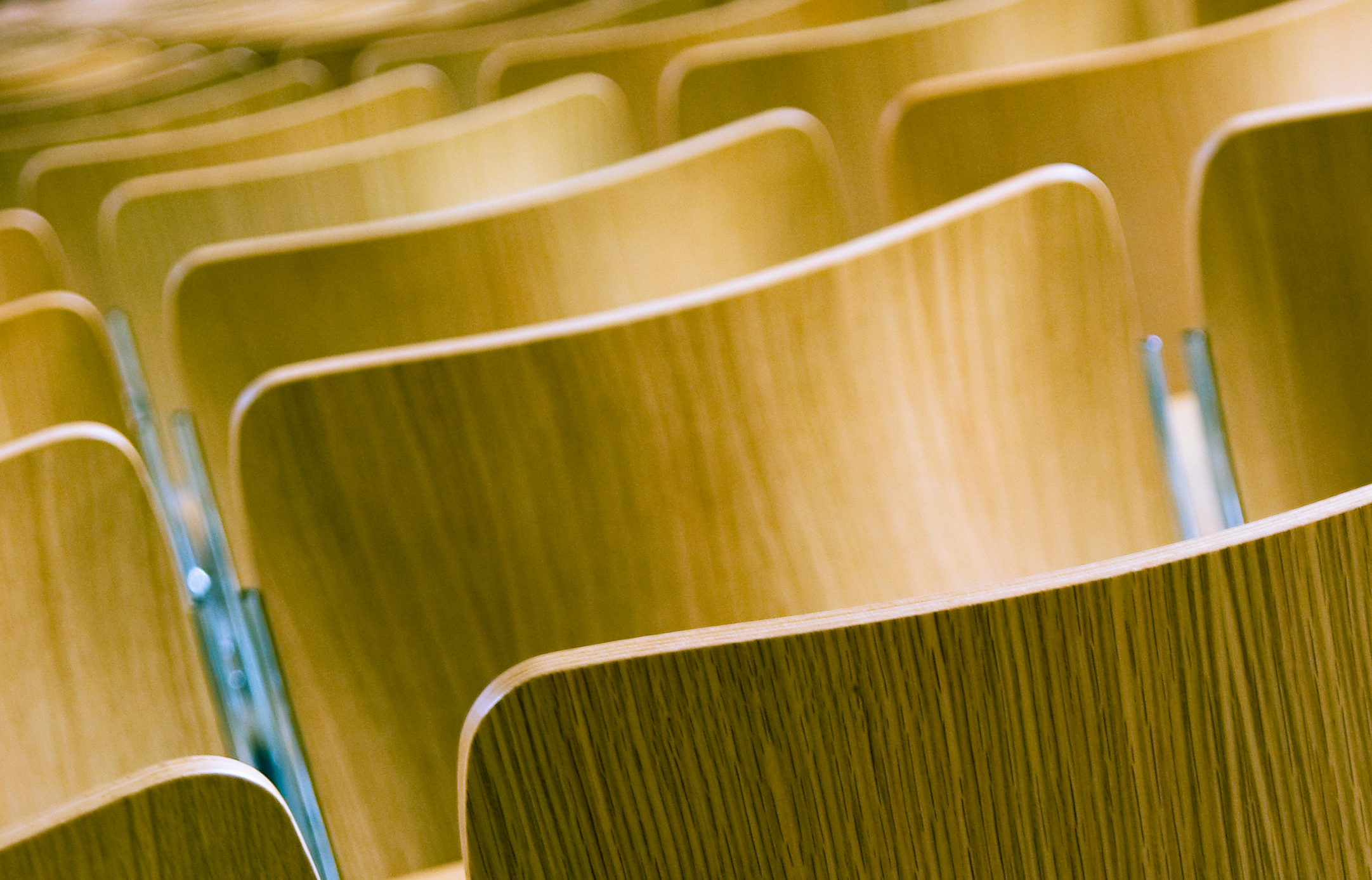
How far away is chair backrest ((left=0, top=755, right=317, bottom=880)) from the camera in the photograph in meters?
0.35

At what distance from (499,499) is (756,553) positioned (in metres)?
0.15

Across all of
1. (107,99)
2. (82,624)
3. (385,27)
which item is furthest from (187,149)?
(385,27)

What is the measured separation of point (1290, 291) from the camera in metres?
0.81

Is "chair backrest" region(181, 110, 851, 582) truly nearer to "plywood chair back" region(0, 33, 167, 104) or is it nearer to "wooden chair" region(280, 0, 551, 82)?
"wooden chair" region(280, 0, 551, 82)

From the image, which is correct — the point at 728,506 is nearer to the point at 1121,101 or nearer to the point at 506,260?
the point at 506,260

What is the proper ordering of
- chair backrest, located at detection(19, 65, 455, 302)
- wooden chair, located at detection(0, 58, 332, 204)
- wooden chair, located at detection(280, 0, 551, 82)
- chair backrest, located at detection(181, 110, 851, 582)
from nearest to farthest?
1. chair backrest, located at detection(181, 110, 851, 582)
2. chair backrest, located at detection(19, 65, 455, 302)
3. wooden chair, located at detection(0, 58, 332, 204)
4. wooden chair, located at detection(280, 0, 551, 82)

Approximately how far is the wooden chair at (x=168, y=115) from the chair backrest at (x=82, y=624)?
5.31 ft

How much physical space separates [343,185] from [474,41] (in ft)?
4.10

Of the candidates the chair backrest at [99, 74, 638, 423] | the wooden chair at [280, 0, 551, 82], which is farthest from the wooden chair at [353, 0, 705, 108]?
the chair backrest at [99, 74, 638, 423]

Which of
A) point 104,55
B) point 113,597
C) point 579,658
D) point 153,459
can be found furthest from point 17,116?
point 579,658

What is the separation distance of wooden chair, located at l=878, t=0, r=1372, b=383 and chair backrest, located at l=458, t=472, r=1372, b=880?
74 cm

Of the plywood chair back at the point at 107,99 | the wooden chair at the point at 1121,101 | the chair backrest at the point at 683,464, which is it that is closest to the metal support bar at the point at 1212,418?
the chair backrest at the point at 683,464

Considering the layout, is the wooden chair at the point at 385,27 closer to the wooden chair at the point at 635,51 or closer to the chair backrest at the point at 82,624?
the wooden chair at the point at 635,51

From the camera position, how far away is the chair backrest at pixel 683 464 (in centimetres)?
68
